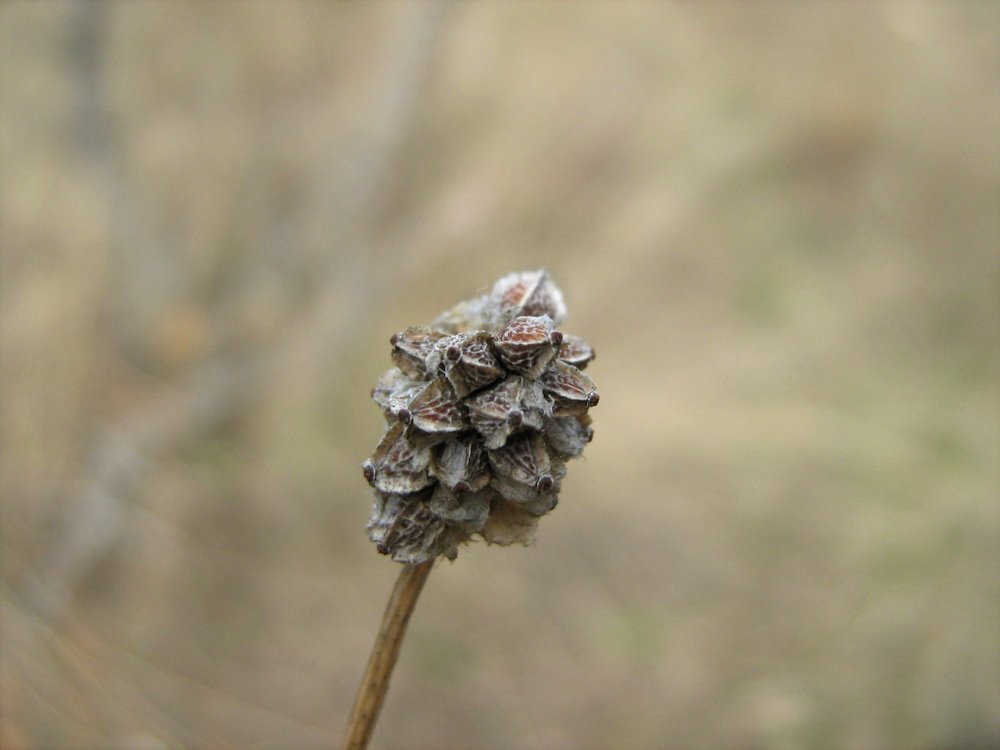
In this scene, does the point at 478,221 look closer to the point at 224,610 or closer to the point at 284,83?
the point at 284,83

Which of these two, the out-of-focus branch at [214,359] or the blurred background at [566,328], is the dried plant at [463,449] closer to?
the blurred background at [566,328]

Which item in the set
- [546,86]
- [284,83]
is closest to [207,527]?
[284,83]

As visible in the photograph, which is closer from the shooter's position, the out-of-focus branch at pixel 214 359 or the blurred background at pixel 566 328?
the blurred background at pixel 566 328

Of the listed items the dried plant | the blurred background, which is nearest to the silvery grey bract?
the dried plant

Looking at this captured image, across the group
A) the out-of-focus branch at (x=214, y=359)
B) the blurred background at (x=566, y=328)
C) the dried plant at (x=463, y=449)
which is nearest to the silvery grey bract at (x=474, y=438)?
the dried plant at (x=463, y=449)

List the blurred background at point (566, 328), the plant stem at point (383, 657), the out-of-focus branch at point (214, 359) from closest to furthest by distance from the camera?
the plant stem at point (383, 657)
the blurred background at point (566, 328)
the out-of-focus branch at point (214, 359)

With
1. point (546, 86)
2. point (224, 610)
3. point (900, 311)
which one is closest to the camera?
point (224, 610)
